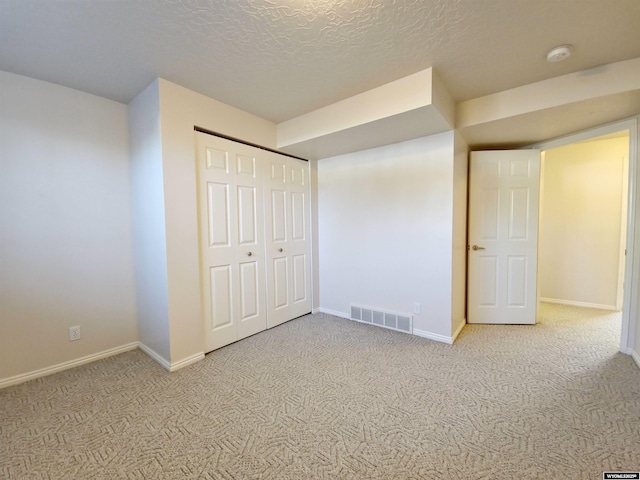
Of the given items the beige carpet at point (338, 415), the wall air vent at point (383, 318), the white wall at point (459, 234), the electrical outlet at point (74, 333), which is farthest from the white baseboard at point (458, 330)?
the electrical outlet at point (74, 333)

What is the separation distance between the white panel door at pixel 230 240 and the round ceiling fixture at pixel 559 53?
2496 millimetres

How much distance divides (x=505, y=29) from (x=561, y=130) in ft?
5.49

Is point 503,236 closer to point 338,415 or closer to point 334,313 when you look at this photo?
point 334,313

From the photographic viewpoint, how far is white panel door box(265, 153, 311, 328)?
9.91 feet

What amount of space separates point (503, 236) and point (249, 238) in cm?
290

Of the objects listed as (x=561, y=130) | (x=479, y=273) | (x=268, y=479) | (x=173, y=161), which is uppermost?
(x=561, y=130)

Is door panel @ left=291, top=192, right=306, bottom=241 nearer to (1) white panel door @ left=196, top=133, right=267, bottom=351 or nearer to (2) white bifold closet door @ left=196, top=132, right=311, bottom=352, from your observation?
(2) white bifold closet door @ left=196, top=132, right=311, bottom=352

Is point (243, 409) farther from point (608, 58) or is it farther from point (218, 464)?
point (608, 58)

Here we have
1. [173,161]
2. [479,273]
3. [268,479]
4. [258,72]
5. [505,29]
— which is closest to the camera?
[268,479]

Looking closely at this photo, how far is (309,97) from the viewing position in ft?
7.75

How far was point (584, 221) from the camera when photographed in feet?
11.8

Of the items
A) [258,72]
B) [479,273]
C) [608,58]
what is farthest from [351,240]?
[608,58]

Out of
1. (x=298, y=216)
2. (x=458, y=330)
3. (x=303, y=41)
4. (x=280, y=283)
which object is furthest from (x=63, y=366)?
(x=458, y=330)

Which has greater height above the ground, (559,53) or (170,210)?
(559,53)
